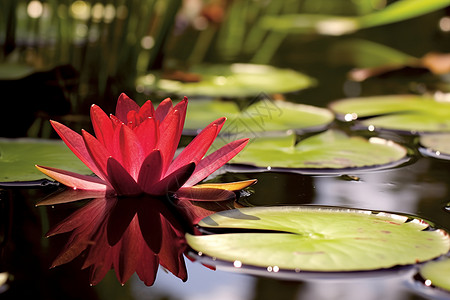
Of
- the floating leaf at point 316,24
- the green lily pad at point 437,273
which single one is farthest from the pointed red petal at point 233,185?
the floating leaf at point 316,24

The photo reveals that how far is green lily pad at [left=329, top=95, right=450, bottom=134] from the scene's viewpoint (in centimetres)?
172

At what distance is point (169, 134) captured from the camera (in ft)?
3.55

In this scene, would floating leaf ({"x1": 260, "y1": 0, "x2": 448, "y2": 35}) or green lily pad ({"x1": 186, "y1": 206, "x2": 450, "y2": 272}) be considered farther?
floating leaf ({"x1": 260, "y1": 0, "x2": 448, "y2": 35})

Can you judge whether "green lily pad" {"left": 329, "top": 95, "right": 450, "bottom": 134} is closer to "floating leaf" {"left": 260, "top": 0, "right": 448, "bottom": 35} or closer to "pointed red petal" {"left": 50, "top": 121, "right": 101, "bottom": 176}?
"pointed red petal" {"left": 50, "top": 121, "right": 101, "bottom": 176}

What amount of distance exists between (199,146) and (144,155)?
0.09 meters

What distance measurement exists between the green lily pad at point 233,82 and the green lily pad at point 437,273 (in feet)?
4.55

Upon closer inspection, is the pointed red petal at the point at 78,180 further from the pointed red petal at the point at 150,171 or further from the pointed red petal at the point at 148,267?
the pointed red petal at the point at 148,267

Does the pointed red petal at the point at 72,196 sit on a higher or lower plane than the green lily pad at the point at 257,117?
lower

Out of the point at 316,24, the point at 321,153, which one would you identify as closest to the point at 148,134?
the point at 321,153

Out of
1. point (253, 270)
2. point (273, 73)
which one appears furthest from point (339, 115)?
point (253, 270)

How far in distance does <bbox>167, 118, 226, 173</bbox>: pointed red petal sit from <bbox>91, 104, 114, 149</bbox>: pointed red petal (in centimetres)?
12

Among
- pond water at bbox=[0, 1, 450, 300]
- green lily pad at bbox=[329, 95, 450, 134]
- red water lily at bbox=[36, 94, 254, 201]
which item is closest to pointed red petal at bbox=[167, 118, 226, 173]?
red water lily at bbox=[36, 94, 254, 201]

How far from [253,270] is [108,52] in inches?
62.6

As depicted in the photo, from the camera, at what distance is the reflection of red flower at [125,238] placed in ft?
2.87
